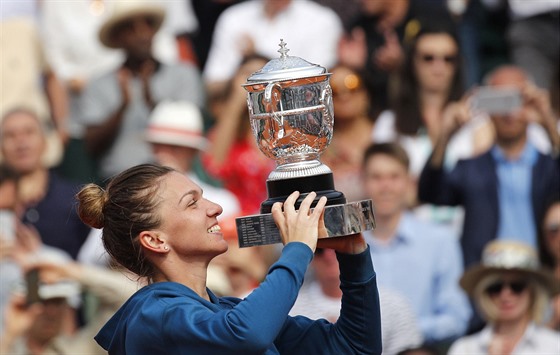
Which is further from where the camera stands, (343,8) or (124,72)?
(343,8)

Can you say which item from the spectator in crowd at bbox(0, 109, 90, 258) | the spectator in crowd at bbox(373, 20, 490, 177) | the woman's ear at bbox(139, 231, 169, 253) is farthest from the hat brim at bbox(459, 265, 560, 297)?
the woman's ear at bbox(139, 231, 169, 253)

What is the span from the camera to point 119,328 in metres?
3.40

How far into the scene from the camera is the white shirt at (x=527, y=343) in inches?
243

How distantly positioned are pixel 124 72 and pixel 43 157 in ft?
2.40

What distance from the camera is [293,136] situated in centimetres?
372

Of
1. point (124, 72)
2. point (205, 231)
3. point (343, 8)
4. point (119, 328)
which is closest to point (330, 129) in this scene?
point (205, 231)

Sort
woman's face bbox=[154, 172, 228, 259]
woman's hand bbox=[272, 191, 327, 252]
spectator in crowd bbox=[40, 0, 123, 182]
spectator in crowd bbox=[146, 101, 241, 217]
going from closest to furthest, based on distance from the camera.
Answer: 1. woman's hand bbox=[272, 191, 327, 252]
2. woman's face bbox=[154, 172, 228, 259]
3. spectator in crowd bbox=[146, 101, 241, 217]
4. spectator in crowd bbox=[40, 0, 123, 182]

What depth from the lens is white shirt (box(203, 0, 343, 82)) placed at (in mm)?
7992

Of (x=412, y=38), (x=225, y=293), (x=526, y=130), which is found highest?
(x=412, y=38)

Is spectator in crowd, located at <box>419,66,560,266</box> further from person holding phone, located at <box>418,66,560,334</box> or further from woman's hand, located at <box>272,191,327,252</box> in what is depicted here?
woman's hand, located at <box>272,191,327,252</box>

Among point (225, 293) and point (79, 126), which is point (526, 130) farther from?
point (79, 126)

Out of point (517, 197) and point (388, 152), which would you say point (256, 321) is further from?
point (517, 197)

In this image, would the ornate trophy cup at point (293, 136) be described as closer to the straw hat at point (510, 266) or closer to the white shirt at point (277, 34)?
the straw hat at point (510, 266)

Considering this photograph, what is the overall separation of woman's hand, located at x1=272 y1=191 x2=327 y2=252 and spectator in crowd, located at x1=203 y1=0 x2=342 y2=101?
15.0 feet
